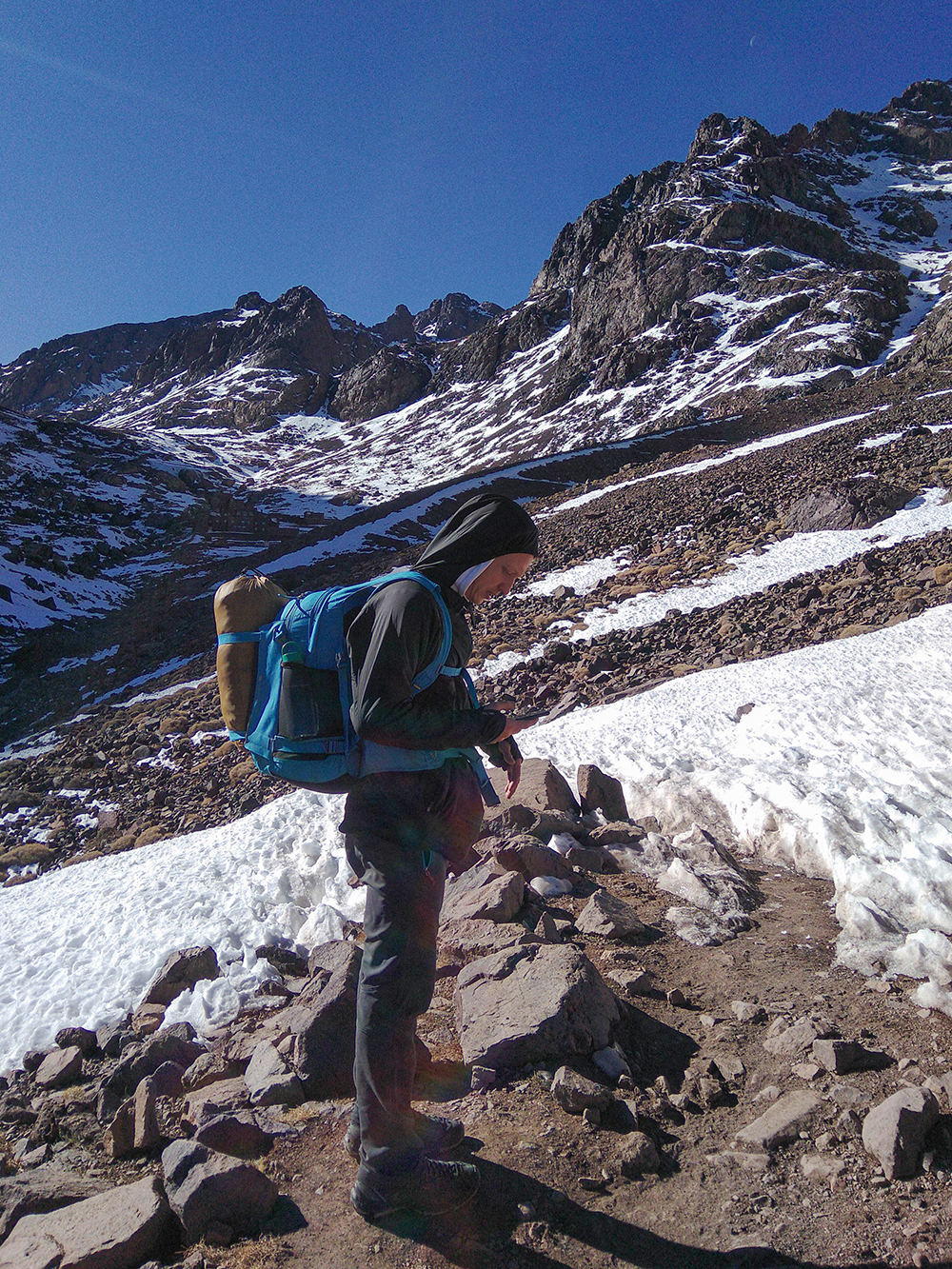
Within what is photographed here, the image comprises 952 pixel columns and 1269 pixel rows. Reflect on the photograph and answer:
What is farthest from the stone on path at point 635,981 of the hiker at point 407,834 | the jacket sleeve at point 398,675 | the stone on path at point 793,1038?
the jacket sleeve at point 398,675

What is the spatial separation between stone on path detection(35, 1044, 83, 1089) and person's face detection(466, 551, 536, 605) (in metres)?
3.23

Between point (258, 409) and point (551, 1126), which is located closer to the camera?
point (551, 1126)

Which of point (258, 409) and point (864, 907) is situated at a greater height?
point (258, 409)

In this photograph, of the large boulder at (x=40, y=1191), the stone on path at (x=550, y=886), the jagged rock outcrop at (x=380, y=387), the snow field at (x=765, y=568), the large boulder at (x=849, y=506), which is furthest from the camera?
the jagged rock outcrop at (x=380, y=387)

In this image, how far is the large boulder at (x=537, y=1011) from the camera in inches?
116

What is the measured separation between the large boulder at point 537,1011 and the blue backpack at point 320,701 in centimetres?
117

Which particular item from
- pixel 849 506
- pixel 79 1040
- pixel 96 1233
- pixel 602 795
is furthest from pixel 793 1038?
pixel 849 506

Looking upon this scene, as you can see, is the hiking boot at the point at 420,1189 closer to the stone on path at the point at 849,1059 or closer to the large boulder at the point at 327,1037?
the large boulder at the point at 327,1037

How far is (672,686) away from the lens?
24.9 ft

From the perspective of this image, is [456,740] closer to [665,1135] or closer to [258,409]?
[665,1135]

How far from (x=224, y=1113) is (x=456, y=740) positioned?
1893mm

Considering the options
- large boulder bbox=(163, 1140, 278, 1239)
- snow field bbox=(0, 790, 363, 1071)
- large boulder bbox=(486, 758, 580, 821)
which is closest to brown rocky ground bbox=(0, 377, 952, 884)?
large boulder bbox=(486, 758, 580, 821)

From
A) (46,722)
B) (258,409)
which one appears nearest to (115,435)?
(46,722)

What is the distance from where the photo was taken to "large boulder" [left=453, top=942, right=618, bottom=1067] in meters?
2.94
